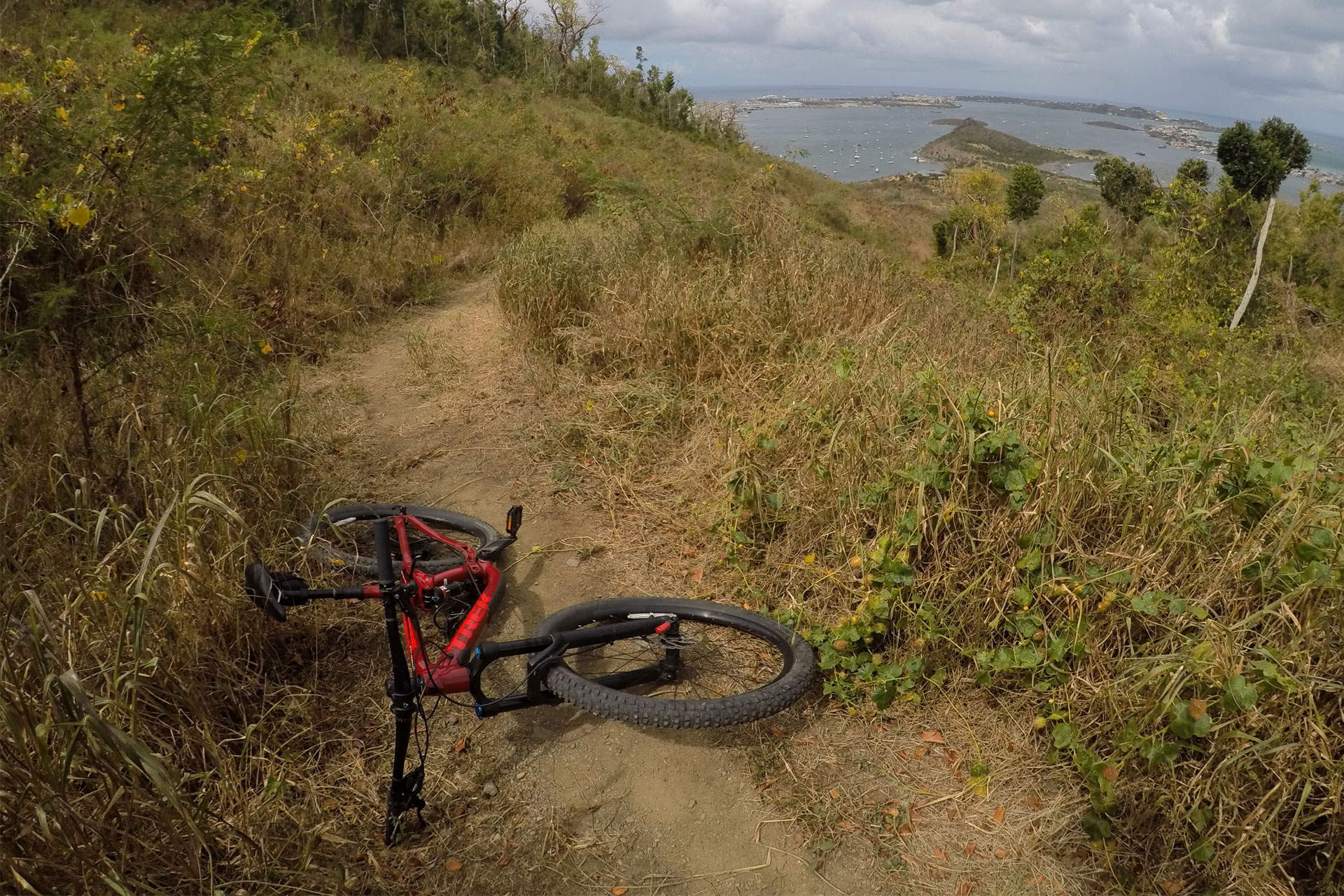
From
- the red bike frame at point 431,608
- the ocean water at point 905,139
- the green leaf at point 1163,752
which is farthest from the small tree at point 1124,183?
the red bike frame at point 431,608

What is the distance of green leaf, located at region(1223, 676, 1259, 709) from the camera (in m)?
2.06

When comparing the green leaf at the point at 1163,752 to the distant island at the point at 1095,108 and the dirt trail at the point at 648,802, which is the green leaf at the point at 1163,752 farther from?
the distant island at the point at 1095,108

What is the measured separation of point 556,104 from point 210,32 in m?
20.6

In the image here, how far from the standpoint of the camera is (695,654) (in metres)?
3.06

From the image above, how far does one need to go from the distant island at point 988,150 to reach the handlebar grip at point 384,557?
193 ft

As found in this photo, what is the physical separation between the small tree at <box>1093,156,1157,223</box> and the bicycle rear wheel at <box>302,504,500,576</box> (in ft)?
112

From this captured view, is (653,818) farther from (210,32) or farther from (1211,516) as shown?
(210,32)

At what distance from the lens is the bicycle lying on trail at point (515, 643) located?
2256mm

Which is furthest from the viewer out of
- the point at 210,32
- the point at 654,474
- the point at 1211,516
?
the point at 654,474

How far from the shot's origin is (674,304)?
5.04 meters

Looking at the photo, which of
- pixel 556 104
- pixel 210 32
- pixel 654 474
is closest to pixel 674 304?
pixel 654 474

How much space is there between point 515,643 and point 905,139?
255ft

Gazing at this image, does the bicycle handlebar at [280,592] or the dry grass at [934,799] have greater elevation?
the bicycle handlebar at [280,592]

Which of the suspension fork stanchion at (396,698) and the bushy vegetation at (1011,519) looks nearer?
the suspension fork stanchion at (396,698)
